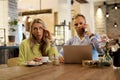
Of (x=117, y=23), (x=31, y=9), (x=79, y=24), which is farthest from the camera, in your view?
(x=31, y=9)

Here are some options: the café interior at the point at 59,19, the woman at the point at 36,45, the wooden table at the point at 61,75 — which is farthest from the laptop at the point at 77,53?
the café interior at the point at 59,19

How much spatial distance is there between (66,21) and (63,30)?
1.38 feet

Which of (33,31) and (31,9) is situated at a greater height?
(31,9)

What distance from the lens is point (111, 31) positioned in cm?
1119

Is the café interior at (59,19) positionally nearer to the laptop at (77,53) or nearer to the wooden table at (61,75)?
the laptop at (77,53)

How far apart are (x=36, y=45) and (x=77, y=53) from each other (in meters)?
0.59

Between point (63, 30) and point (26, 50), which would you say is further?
point (63, 30)

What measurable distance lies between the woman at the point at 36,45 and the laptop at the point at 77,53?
40 centimetres

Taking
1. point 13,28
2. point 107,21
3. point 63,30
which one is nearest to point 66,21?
point 63,30

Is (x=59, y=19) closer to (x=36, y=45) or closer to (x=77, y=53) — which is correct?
(x=36, y=45)

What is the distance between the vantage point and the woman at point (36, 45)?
8.02 ft

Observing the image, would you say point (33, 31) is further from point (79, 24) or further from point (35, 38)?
point (79, 24)

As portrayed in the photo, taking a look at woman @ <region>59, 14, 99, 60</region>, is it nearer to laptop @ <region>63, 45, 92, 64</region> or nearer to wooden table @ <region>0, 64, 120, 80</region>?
laptop @ <region>63, 45, 92, 64</region>

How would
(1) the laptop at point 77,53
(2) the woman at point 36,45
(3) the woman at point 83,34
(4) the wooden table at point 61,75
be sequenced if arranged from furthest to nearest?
(3) the woman at point 83,34, (2) the woman at point 36,45, (1) the laptop at point 77,53, (4) the wooden table at point 61,75
